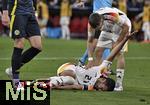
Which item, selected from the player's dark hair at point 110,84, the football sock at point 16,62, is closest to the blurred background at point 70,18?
the player's dark hair at point 110,84

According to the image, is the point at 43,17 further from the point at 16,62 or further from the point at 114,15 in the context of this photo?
the point at 16,62

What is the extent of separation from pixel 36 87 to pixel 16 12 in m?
1.41

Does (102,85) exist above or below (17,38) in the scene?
below

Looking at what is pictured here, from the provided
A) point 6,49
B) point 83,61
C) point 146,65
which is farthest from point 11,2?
point 6,49

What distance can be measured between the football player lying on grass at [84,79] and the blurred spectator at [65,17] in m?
21.8

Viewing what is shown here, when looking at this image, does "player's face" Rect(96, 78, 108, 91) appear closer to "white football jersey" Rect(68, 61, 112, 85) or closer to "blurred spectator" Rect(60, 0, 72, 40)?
"white football jersey" Rect(68, 61, 112, 85)

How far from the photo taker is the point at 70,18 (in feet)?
120

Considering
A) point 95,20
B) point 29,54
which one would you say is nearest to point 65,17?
point 29,54

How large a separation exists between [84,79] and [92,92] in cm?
32

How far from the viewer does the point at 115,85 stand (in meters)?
12.9

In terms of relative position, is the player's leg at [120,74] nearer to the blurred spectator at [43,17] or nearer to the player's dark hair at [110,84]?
the player's dark hair at [110,84]

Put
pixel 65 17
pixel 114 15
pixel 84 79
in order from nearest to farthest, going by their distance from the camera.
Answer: pixel 84 79, pixel 114 15, pixel 65 17

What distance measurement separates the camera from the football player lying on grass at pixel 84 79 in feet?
41.0

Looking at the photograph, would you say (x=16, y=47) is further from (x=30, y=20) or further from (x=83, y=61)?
(x=83, y=61)
